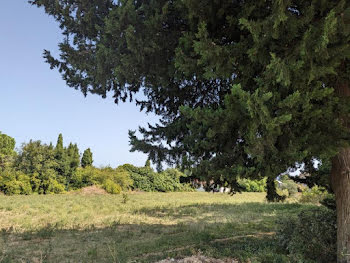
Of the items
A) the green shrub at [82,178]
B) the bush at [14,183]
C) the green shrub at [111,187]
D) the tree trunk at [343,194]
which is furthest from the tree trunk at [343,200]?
the green shrub at [82,178]

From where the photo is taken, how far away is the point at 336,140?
4090 millimetres

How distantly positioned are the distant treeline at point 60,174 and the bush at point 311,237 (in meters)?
15.1

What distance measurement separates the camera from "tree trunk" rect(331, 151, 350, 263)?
4758 mm

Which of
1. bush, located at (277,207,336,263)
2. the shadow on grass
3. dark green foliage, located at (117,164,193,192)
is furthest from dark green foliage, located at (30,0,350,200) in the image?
dark green foliage, located at (117,164,193,192)

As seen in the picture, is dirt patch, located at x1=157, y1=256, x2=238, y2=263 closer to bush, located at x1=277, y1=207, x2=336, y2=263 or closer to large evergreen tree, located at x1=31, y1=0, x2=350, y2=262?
bush, located at x1=277, y1=207, x2=336, y2=263

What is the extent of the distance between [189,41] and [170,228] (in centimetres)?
703

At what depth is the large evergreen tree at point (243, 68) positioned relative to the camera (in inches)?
143

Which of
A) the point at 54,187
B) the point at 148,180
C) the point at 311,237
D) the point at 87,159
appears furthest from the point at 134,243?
the point at 87,159

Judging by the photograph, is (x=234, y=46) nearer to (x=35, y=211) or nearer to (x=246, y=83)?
(x=246, y=83)

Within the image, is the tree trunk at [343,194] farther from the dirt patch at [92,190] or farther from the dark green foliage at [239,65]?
the dirt patch at [92,190]

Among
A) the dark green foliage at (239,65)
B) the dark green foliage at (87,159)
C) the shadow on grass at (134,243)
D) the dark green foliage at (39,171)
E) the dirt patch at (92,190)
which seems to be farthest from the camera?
the dark green foliage at (87,159)

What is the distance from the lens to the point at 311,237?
5633 mm

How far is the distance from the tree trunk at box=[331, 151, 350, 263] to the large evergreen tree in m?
0.02

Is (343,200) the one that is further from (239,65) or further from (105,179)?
(105,179)
